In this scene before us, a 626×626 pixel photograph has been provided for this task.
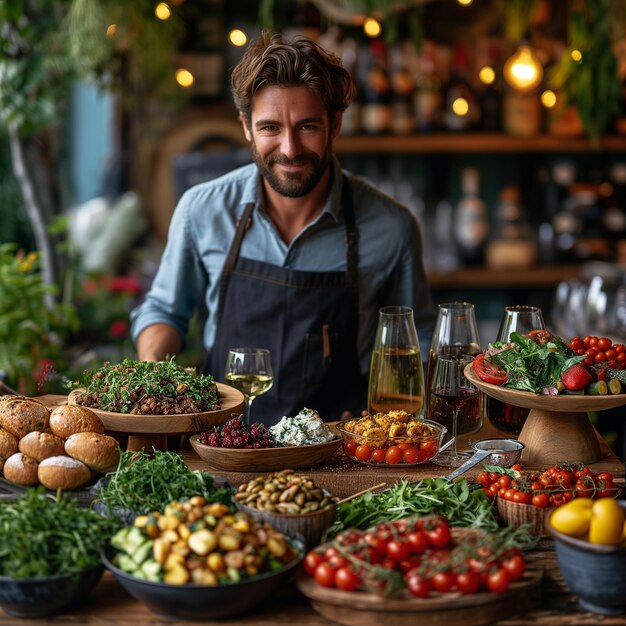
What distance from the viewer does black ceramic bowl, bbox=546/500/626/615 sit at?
1669 millimetres

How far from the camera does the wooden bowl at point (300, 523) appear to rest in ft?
6.06

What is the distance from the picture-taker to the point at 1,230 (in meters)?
5.58

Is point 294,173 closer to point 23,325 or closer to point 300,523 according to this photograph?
point 300,523

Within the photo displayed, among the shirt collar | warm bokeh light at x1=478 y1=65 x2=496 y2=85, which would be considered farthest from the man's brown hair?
warm bokeh light at x1=478 y1=65 x2=496 y2=85

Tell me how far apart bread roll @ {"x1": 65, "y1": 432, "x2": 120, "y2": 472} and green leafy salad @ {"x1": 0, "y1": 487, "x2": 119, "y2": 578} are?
0.23 m

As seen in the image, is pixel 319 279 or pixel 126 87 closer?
pixel 319 279

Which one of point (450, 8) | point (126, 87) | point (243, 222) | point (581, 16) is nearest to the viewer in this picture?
point (243, 222)

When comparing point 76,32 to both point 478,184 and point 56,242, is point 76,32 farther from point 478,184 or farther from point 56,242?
point 478,184

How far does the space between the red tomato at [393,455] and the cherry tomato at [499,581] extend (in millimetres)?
561

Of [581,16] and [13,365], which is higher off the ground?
[581,16]

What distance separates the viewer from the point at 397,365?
7.97 feet

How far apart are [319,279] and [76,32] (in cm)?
160

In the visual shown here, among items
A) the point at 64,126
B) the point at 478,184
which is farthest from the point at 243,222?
the point at 64,126

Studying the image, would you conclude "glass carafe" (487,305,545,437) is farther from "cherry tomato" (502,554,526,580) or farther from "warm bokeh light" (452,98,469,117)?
"warm bokeh light" (452,98,469,117)
